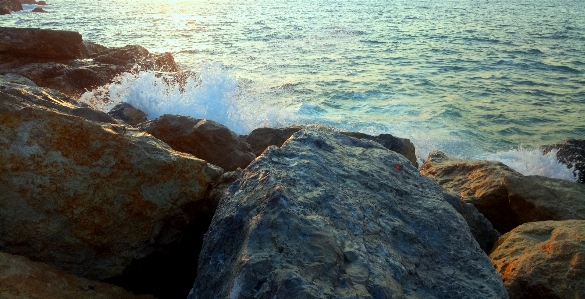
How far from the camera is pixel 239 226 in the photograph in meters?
2.13

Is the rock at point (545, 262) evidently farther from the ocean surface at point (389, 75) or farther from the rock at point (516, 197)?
the ocean surface at point (389, 75)

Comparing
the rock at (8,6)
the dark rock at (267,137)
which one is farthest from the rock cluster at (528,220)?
the rock at (8,6)

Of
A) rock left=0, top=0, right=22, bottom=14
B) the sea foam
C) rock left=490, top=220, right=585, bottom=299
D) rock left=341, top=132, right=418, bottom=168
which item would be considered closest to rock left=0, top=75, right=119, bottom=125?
rock left=341, top=132, right=418, bottom=168

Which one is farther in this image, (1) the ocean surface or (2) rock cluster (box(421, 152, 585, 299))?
(1) the ocean surface

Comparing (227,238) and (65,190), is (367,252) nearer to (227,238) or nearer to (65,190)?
(227,238)

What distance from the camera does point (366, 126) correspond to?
9586 mm

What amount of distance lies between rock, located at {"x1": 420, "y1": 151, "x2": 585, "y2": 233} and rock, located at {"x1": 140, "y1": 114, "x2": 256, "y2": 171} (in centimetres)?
210

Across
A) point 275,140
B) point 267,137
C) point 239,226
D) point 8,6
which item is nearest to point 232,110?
point 267,137

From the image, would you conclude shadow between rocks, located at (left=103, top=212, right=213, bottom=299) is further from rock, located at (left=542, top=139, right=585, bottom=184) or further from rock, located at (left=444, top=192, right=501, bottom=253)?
rock, located at (left=542, top=139, right=585, bottom=184)

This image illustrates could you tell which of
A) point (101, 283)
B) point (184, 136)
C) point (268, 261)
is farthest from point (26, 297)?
point (184, 136)

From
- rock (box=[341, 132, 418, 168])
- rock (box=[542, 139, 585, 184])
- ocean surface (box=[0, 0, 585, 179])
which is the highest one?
rock (box=[341, 132, 418, 168])

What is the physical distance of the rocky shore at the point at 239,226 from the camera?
75.1 inches

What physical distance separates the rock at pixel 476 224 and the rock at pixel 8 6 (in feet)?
116

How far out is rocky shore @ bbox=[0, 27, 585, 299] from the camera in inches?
75.1
